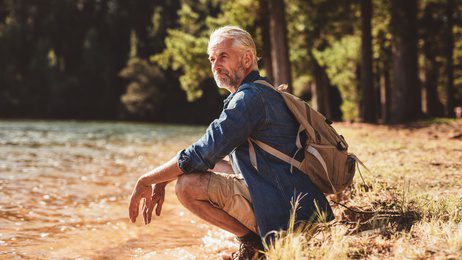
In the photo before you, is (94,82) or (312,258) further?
(94,82)

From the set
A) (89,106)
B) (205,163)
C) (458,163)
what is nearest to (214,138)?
(205,163)

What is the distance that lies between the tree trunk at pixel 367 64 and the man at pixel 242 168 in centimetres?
1168

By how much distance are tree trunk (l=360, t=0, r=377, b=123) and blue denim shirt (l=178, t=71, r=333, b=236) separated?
38.8 ft

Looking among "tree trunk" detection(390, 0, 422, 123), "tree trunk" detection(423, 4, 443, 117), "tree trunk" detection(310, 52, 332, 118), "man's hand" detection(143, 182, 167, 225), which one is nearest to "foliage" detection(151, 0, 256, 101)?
"tree trunk" detection(310, 52, 332, 118)

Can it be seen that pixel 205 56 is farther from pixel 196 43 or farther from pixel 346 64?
pixel 346 64

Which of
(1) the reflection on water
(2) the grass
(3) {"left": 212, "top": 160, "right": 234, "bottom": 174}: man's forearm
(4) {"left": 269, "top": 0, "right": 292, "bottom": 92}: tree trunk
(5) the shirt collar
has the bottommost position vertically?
(1) the reflection on water

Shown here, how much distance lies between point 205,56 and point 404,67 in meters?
8.57

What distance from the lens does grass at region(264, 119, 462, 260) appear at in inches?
88.7

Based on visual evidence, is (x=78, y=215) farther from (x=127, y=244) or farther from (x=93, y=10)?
(x=93, y=10)

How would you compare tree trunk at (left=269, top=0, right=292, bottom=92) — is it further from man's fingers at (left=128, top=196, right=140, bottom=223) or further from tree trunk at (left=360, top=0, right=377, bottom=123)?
man's fingers at (left=128, top=196, right=140, bottom=223)

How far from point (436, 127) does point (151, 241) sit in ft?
27.8

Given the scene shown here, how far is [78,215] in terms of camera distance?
470 centimetres

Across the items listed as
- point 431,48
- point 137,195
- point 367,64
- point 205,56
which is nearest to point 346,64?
point 431,48

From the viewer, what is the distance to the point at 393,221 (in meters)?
2.83
